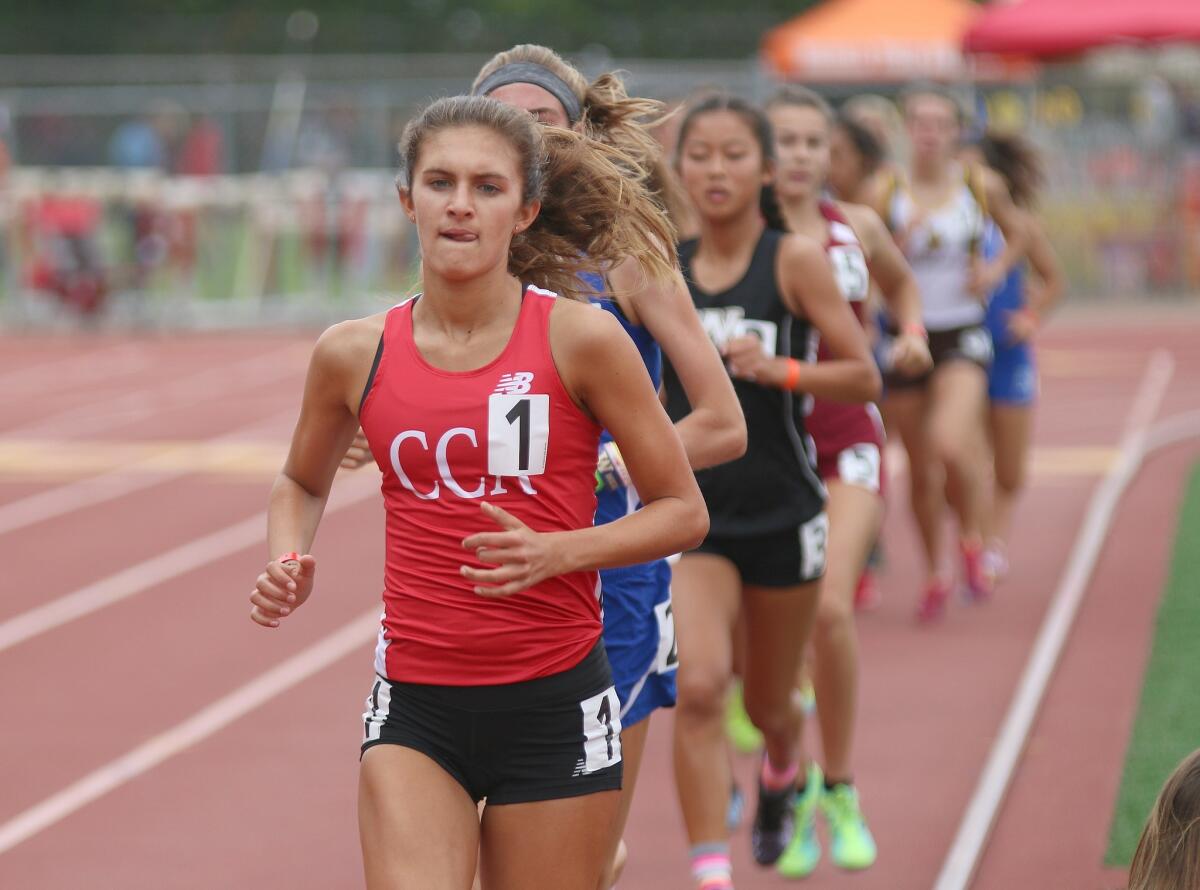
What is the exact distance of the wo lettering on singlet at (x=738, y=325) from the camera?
5.26 meters

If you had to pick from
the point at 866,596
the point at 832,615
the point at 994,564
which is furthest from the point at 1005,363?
the point at 832,615

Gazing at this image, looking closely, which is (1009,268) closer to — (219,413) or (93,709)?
(93,709)

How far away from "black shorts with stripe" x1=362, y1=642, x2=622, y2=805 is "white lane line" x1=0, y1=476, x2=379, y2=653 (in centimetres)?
579

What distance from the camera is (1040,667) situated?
8.13 m

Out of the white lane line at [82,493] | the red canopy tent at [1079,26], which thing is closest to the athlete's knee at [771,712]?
the white lane line at [82,493]

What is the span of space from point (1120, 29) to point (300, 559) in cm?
2004

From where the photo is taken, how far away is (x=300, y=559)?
3.44 metres

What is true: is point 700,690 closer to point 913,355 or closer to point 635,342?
point 635,342

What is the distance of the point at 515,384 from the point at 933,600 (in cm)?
603

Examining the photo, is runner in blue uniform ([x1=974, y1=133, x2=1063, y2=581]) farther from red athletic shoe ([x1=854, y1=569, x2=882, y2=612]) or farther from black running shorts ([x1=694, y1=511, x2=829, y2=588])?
black running shorts ([x1=694, y1=511, x2=829, y2=588])

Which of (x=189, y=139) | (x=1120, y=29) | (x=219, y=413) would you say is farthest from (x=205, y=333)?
(x=1120, y=29)

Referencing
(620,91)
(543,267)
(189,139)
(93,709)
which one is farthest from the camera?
(189,139)

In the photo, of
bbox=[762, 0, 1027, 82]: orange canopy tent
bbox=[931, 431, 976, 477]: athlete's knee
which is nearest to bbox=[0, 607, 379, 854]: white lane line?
bbox=[931, 431, 976, 477]: athlete's knee

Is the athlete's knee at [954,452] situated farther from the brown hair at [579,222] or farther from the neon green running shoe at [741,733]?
the brown hair at [579,222]
